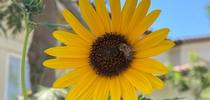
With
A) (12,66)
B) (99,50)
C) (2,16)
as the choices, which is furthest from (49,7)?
(12,66)

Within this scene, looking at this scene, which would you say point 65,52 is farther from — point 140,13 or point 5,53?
point 5,53

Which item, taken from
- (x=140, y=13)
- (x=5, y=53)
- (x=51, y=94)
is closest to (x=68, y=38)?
(x=140, y=13)

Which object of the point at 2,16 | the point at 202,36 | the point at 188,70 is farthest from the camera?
the point at 202,36

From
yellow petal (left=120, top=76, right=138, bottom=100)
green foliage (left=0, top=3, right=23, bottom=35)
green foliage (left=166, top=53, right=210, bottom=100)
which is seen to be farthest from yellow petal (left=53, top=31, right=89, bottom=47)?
green foliage (left=166, top=53, right=210, bottom=100)

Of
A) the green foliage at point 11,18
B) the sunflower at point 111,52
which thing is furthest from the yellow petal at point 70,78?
the green foliage at point 11,18

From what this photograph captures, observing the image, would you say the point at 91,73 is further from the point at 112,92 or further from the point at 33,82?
the point at 33,82
